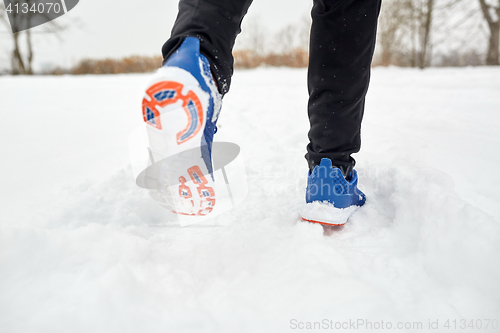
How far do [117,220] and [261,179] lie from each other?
524 mm

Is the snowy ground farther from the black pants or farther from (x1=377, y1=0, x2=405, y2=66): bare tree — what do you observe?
(x1=377, y1=0, x2=405, y2=66): bare tree

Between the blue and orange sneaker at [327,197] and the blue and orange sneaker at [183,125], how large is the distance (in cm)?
28

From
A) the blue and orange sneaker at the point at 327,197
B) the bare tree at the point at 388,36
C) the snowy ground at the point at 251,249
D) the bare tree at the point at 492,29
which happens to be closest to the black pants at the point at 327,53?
the blue and orange sneaker at the point at 327,197

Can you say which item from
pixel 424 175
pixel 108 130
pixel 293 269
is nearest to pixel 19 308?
pixel 293 269

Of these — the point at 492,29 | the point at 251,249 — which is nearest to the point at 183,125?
the point at 251,249

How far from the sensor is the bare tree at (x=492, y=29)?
777 cm

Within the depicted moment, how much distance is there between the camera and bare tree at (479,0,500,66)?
7770mm

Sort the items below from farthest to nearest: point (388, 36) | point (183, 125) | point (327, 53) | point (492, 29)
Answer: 1. point (388, 36)
2. point (492, 29)
3. point (327, 53)
4. point (183, 125)

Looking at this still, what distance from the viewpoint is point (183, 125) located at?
1.80ft

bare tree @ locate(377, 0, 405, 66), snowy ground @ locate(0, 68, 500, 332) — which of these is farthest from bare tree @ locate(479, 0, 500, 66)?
snowy ground @ locate(0, 68, 500, 332)

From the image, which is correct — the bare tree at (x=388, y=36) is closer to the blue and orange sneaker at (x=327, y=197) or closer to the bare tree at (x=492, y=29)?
the bare tree at (x=492, y=29)

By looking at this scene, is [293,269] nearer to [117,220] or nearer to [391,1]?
[117,220]

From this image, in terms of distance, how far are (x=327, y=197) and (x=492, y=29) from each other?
10852 mm

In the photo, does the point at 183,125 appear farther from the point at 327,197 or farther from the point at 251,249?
the point at 327,197
